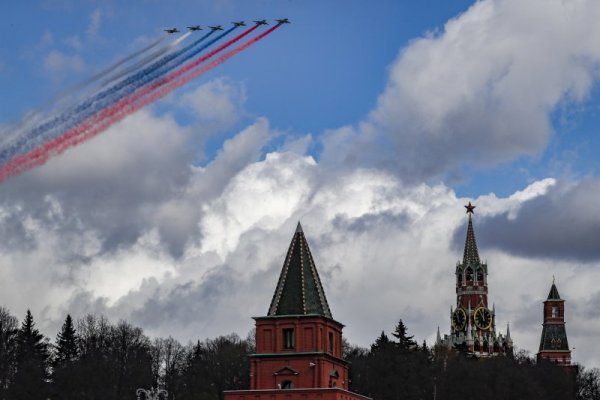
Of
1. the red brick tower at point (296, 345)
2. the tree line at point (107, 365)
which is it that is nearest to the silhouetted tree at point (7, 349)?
the tree line at point (107, 365)

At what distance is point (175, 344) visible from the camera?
595 feet

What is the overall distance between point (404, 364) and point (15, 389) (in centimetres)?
4662

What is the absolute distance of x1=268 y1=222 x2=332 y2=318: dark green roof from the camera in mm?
106250

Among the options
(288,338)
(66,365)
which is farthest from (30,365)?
(288,338)

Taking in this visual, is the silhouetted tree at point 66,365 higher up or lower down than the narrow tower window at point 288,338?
higher up

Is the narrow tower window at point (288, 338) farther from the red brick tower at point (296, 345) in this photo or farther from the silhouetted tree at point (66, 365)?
the silhouetted tree at point (66, 365)

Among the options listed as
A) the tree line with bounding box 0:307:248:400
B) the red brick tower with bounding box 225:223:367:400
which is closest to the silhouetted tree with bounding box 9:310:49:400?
the tree line with bounding box 0:307:248:400

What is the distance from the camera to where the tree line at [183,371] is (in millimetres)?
144750

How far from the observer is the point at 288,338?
105938 millimetres

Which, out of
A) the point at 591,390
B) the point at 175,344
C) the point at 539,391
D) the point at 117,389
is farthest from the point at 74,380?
the point at 591,390

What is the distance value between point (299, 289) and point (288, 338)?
12.8 feet

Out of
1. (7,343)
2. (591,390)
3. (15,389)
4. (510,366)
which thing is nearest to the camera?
(15,389)

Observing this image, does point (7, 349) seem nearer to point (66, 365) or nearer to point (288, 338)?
point (66, 365)

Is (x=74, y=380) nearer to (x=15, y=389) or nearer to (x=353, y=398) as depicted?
(x=15, y=389)
